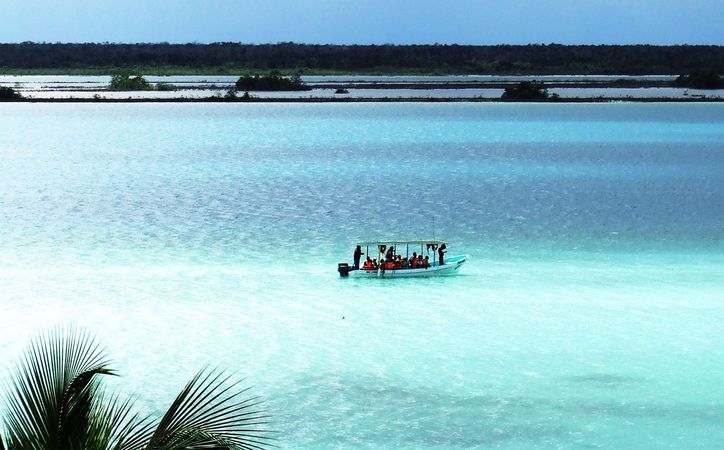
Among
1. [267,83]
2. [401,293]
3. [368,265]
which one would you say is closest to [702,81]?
[267,83]

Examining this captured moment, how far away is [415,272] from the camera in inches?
1018

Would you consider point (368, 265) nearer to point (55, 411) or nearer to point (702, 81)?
point (55, 411)

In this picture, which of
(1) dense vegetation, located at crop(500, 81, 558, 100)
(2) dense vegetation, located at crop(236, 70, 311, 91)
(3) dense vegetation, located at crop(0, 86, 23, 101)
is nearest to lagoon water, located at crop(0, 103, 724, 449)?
(3) dense vegetation, located at crop(0, 86, 23, 101)

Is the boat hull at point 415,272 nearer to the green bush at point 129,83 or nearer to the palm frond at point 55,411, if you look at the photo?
the palm frond at point 55,411

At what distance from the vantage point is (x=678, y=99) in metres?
113

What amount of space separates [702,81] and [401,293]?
12738 centimetres

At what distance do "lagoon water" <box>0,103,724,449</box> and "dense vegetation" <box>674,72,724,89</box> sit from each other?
Answer: 84.9 m

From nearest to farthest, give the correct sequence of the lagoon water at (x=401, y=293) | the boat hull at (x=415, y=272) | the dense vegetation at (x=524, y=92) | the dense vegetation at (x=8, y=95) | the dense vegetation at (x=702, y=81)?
the lagoon water at (x=401, y=293), the boat hull at (x=415, y=272), the dense vegetation at (x=8, y=95), the dense vegetation at (x=524, y=92), the dense vegetation at (x=702, y=81)

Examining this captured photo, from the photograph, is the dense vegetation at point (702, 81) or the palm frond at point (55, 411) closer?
the palm frond at point (55, 411)

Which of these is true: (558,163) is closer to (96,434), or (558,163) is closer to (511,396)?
(511,396)

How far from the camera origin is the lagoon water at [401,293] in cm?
1606

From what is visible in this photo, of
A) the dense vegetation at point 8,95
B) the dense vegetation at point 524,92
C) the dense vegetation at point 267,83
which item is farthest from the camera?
the dense vegetation at point 267,83

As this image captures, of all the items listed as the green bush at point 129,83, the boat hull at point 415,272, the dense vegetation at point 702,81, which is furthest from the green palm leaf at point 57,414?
the dense vegetation at point 702,81

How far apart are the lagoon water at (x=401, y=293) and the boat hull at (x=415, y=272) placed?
0.94ft
